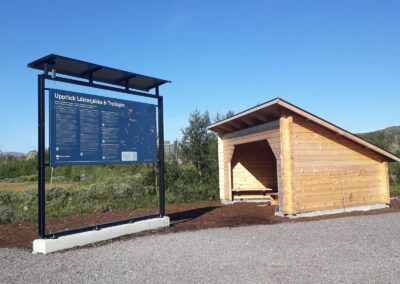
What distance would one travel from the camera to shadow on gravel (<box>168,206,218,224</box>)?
11.3 meters

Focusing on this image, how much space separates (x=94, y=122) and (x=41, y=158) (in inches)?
63.9

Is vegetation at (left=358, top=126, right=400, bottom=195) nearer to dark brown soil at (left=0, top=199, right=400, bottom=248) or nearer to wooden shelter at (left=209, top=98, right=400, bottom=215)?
dark brown soil at (left=0, top=199, right=400, bottom=248)

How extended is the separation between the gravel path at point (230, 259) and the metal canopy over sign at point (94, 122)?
136 centimetres

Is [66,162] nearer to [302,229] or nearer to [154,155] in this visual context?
[154,155]

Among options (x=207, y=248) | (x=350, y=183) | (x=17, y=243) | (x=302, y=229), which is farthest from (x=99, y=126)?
(x=350, y=183)

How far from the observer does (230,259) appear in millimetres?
6297

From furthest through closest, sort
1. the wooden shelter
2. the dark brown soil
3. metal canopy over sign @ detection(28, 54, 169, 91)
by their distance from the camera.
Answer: the wooden shelter
the dark brown soil
metal canopy over sign @ detection(28, 54, 169, 91)

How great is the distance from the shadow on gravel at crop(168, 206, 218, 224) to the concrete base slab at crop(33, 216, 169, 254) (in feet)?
4.17

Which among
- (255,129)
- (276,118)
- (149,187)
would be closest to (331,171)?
(276,118)

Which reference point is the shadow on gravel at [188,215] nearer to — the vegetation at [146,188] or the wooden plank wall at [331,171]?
the vegetation at [146,188]

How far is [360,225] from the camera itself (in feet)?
30.8

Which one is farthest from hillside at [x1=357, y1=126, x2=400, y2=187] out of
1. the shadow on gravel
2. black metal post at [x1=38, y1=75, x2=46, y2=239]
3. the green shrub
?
black metal post at [x1=38, y1=75, x2=46, y2=239]

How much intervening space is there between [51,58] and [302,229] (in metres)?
6.43

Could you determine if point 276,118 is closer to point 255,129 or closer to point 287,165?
point 255,129
